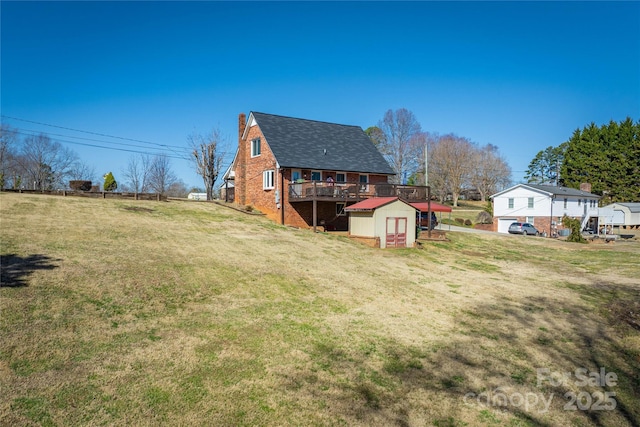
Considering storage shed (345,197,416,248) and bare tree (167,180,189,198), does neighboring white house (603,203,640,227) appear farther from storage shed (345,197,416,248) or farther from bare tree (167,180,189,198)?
bare tree (167,180,189,198)

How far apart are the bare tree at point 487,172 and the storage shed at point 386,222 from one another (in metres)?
57.9

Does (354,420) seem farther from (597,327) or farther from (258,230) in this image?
(258,230)

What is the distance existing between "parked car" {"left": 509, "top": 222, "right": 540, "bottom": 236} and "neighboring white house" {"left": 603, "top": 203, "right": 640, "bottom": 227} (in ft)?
69.4

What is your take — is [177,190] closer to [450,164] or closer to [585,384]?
[450,164]

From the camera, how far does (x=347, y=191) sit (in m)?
26.8

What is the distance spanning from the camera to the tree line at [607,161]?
204ft

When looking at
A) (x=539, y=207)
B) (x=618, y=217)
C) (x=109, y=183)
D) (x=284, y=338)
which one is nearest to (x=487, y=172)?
(x=618, y=217)

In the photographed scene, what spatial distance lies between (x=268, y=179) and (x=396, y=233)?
11574mm

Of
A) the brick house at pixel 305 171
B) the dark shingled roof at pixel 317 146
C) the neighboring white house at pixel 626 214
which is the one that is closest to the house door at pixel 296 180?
the brick house at pixel 305 171

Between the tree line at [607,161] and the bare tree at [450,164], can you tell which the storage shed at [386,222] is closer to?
the bare tree at [450,164]

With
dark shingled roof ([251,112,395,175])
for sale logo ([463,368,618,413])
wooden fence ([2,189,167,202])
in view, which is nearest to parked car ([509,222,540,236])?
dark shingled roof ([251,112,395,175])

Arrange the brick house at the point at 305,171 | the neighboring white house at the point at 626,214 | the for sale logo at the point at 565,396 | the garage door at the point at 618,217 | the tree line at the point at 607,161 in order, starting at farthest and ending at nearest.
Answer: the tree line at the point at 607,161
the garage door at the point at 618,217
the neighboring white house at the point at 626,214
the brick house at the point at 305,171
the for sale logo at the point at 565,396

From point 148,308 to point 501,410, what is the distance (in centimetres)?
881

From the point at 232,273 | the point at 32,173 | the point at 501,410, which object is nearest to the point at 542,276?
the point at 501,410
